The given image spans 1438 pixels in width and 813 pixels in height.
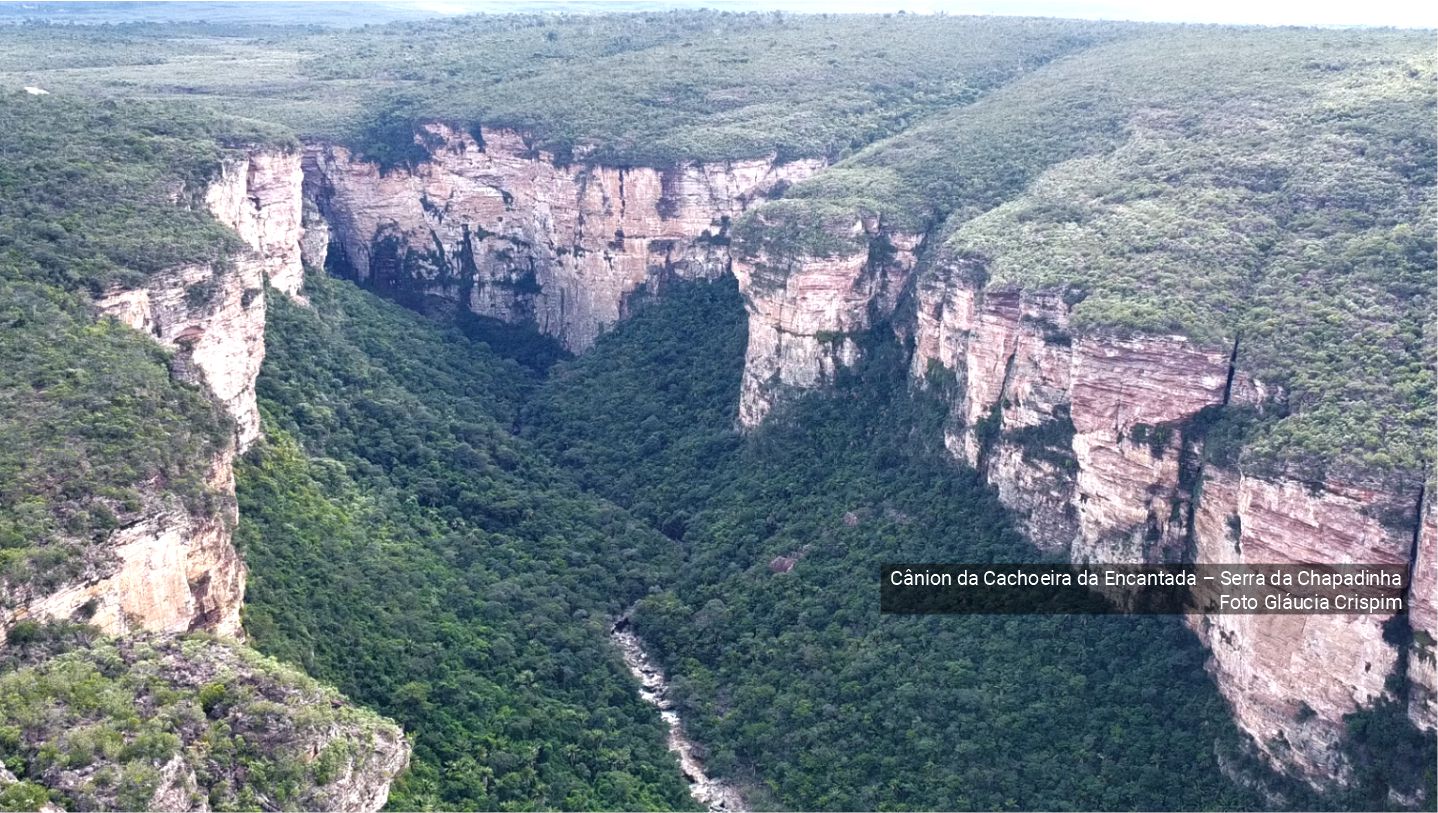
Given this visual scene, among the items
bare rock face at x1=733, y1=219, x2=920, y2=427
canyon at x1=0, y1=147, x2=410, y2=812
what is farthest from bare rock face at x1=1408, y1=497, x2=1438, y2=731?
bare rock face at x1=733, y1=219, x2=920, y2=427

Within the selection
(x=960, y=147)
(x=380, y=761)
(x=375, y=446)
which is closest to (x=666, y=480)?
(x=375, y=446)

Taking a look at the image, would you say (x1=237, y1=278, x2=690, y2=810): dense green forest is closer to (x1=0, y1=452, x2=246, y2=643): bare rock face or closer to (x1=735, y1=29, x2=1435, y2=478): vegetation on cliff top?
(x1=0, y1=452, x2=246, y2=643): bare rock face

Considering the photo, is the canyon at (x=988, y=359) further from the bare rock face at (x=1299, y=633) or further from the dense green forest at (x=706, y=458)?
the dense green forest at (x=706, y=458)

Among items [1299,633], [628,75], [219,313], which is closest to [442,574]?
[219,313]

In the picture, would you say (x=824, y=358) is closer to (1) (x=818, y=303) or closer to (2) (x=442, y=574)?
(1) (x=818, y=303)

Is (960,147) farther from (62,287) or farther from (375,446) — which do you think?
(62,287)
